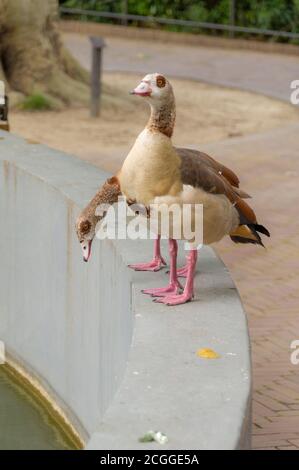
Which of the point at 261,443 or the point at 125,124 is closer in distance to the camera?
the point at 261,443

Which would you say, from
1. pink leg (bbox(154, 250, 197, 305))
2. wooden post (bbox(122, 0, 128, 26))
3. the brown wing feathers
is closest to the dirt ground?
wooden post (bbox(122, 0, 128, 26))

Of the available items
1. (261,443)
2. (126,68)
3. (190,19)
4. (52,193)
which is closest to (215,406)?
(261,443)

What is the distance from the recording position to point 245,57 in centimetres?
2152

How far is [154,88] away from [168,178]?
0.41 metres

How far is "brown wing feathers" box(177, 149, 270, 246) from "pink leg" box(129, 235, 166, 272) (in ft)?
1.24

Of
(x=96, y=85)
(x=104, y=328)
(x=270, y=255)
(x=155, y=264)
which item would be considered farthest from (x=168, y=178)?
(x=96, y=85)

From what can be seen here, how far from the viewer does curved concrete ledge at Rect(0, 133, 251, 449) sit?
4.29 metres

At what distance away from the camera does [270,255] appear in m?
9.23

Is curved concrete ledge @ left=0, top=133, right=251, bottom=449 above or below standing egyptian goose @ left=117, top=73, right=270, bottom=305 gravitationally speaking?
below

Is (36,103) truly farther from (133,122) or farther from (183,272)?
(183,272)

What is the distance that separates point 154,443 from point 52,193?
3546mm

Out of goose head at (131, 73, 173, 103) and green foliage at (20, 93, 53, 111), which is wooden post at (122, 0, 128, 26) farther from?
goose head at (131, 73, 173, 103)

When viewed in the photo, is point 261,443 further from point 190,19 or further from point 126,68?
point 190,19

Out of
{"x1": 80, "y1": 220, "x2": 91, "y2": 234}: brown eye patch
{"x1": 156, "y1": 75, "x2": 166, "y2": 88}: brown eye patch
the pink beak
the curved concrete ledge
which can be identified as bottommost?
the curved concrete ledge
